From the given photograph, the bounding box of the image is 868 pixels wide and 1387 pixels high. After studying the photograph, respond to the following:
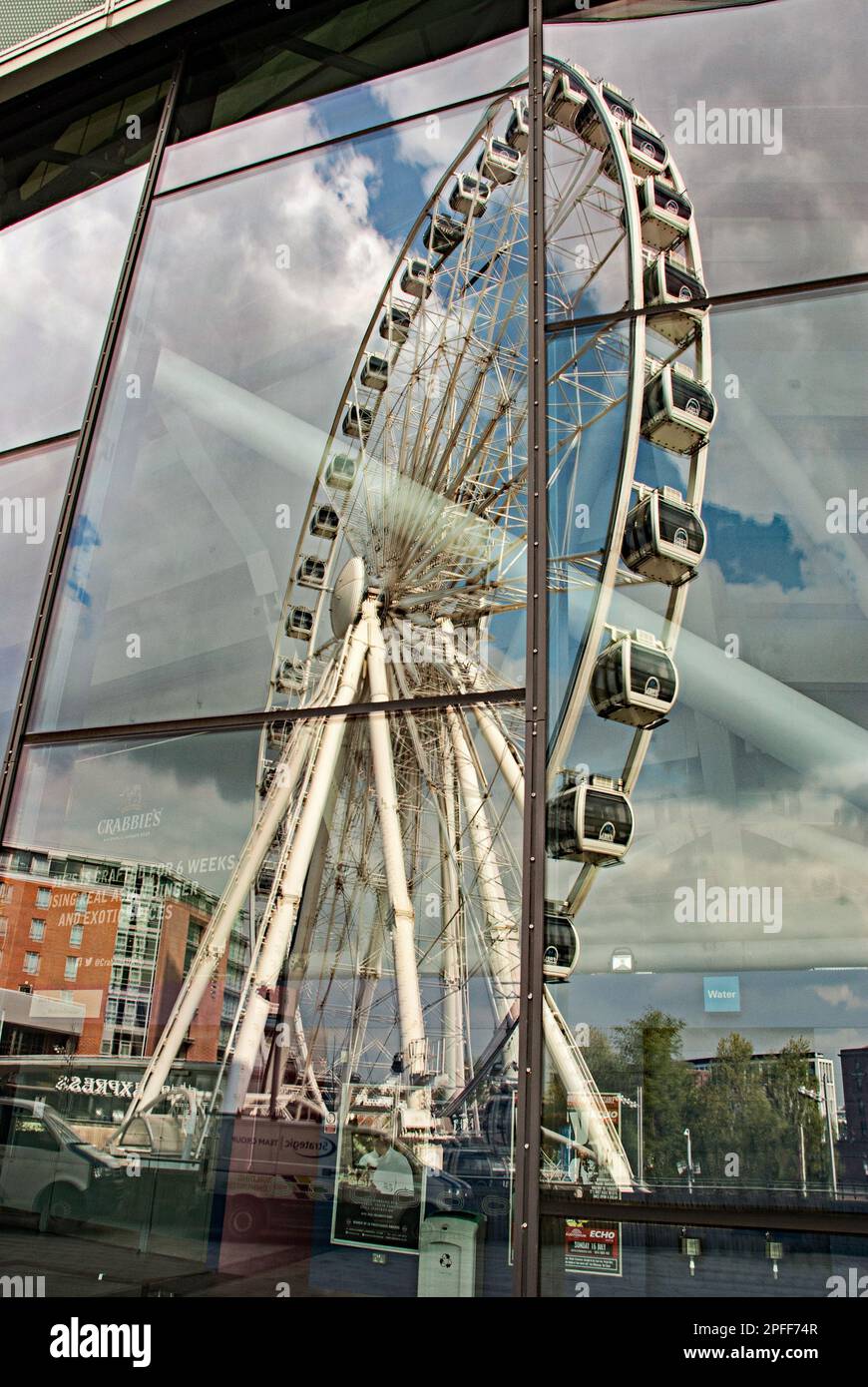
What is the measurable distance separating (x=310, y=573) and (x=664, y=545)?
2.62 meters

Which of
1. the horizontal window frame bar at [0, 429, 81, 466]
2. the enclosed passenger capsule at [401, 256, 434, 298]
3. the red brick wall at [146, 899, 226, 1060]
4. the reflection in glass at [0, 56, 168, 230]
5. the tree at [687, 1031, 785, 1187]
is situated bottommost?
the tree at [687, 1031, 785, 1187]

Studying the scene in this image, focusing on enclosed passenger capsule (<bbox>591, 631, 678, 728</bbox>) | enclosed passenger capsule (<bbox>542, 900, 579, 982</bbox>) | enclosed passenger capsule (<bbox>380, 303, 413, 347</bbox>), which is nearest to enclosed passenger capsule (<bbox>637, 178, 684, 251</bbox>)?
enclosed passenger capsule (<bbox>380, 303, 413, 347</bbox>)

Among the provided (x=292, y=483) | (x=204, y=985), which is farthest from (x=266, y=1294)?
(x=292, y=483)

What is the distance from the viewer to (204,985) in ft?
19.1

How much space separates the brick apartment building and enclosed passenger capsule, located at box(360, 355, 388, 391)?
401 centimetres

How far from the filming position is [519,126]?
7074mm

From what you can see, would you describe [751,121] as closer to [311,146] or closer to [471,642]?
[311,146]

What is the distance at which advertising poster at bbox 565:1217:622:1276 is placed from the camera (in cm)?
460

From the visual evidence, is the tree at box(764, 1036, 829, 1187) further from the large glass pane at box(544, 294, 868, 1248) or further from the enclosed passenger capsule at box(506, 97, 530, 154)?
the enclosed passenger capsule at box(506, 97, 530, 154)

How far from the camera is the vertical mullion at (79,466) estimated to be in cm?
672

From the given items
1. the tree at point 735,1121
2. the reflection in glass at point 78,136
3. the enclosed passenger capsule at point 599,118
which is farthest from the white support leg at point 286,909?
the reflection in glass at point 78,136

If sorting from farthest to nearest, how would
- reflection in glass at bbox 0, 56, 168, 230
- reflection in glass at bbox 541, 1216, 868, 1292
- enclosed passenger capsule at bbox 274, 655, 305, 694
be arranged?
reflection in glass at bbox 0, 56, 168, 230 → enclosed passenger capsule at bbox 274, 655, 305, 694 → reflection in glass at bbox 541, 1216, 868, 1292

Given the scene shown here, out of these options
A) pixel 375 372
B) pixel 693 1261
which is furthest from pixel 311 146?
pixel 693 1261
